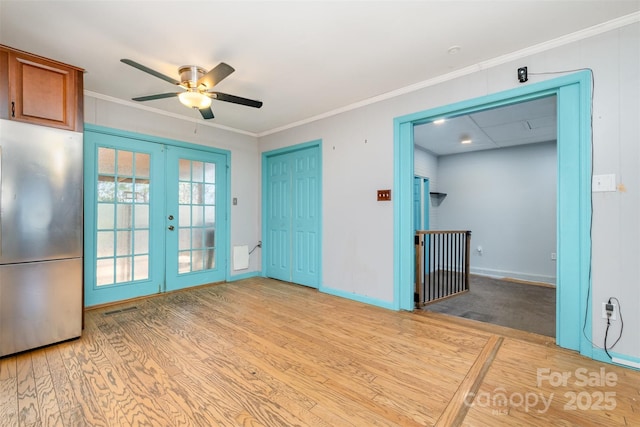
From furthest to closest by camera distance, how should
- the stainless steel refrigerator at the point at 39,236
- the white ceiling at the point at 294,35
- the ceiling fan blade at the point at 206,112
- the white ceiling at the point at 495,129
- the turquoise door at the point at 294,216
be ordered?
the turquoise door at the point at 294,216 < the white ceiling at the point at 495,129 < the ceiling fan blade at the point at 206,112 < the stainless steel refrigerator at the point at 39,236 < the white ceiling at the point at 294,35

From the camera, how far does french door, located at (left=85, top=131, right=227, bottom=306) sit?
3.49 m

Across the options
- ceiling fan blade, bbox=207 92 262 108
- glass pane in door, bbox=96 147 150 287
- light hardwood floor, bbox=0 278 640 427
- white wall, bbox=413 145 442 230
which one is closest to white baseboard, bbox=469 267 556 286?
white wall, bbox=413 145 442 230

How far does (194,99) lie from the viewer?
268cm

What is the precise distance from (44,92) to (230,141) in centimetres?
255

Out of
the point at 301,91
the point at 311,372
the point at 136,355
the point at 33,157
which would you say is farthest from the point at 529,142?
the point at 33,157

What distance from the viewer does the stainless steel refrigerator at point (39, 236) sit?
2240 millimetres

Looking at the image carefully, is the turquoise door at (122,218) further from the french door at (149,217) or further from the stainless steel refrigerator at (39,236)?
the stainless steel refrigerator at (39,236)

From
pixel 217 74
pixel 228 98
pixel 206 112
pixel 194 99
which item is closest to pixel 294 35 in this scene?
pixel 217 74

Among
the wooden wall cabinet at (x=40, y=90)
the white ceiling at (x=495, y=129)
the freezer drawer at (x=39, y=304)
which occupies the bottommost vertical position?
the freezer drawer at (x=39, y=304)

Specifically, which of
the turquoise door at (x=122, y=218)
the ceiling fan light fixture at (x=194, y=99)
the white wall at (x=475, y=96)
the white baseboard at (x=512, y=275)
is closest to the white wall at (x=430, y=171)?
the white baseboard at (x=512, y=275)

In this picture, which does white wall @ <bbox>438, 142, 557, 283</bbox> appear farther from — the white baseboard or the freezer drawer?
the freezer drawer

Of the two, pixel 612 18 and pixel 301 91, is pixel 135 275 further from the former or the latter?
pixel 612 18

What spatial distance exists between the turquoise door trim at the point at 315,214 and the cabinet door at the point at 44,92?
8.99 ft

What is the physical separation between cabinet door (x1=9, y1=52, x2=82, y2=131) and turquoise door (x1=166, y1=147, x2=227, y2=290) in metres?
1.55
